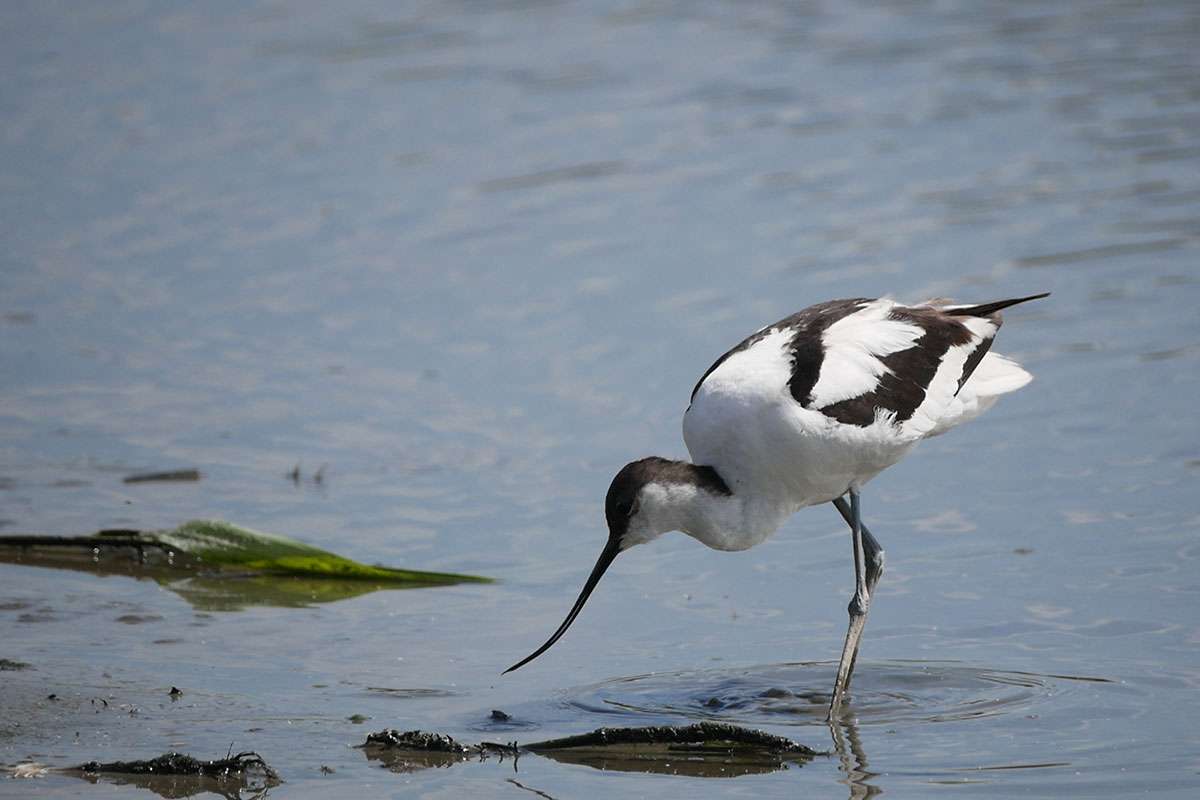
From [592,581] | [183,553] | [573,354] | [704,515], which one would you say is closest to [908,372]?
[704,515]

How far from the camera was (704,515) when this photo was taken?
5996mm

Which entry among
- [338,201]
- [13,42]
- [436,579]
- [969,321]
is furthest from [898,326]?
[13,42]

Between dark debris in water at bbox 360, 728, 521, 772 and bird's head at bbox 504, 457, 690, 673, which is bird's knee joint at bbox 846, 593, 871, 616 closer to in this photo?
bird's head at bbox 504, 457, 690, 673

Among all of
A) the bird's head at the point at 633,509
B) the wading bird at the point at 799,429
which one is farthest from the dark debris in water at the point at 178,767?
the wading bird at the point at 799,429

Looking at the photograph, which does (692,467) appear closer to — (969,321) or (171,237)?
(969,321)

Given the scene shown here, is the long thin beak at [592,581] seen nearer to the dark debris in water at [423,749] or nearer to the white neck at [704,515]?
the white neck at [704,515]

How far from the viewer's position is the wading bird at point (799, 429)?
235 inches

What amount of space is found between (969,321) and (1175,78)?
734 centimetres

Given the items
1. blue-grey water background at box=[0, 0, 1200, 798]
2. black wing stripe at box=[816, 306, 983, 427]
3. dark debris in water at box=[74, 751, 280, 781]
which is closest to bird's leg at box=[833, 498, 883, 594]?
blue-grey water background at box=[0, 0, 1200, 798]

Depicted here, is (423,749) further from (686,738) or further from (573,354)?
(573,354)

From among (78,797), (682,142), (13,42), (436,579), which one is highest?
(13,42)

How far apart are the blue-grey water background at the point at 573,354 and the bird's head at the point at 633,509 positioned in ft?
1.56

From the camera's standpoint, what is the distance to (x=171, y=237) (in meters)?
11.4

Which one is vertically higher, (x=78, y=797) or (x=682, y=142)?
(x=682, y=142)
